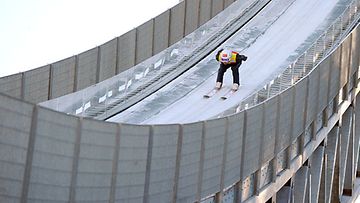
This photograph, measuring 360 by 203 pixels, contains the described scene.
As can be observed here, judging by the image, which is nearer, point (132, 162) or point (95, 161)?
point (95, 161)

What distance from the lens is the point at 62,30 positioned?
50.5 metres

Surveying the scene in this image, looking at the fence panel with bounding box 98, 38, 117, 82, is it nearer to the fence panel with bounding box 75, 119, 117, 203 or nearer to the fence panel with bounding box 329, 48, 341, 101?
the fence panel with bounding box 329, 48, 341, 101

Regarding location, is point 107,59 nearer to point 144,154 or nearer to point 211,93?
point 211,93

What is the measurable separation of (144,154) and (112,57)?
1066 cm

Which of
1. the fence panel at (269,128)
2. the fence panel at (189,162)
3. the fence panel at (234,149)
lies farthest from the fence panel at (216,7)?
the fence panel at (189,162)

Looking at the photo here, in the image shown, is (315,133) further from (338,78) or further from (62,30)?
(62,30)

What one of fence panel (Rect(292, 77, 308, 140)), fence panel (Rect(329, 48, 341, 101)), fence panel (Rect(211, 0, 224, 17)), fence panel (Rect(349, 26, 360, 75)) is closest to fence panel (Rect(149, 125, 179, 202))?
fence panel (Rect(292, 77, 308, 140))

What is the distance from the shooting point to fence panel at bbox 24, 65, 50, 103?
74.6 ft

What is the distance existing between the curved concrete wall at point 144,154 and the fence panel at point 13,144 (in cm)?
1

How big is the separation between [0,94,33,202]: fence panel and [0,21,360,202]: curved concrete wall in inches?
0.5

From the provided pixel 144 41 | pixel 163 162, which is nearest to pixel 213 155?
pixel 163 162

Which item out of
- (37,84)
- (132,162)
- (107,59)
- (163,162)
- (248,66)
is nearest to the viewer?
(132,162)

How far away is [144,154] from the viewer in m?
16.7

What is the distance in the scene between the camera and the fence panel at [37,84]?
22.7 m
